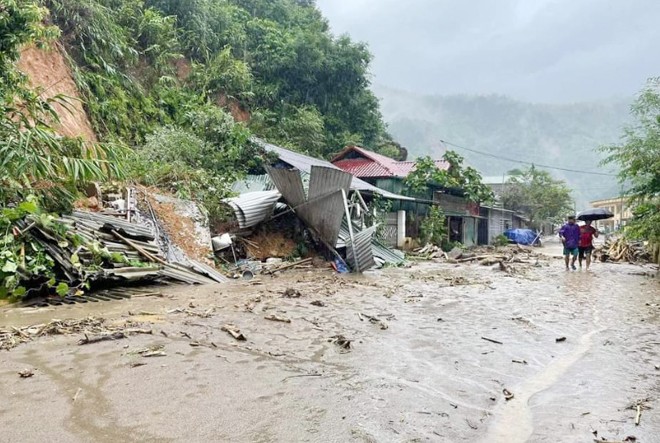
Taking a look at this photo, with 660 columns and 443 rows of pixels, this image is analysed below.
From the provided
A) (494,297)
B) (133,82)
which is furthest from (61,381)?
(133,82)

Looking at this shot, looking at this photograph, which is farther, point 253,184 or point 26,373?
point 253,184

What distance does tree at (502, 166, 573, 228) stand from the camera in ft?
127

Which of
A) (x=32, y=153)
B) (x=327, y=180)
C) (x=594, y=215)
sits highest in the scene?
(x=327, y=180)

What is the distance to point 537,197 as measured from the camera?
38.9 meters

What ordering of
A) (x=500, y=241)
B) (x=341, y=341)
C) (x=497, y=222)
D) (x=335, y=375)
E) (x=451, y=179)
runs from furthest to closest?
(x=497, y=222) < (x=500, y=241) < (x=451, y=179) < (x=341, y=341) < (x=335, y=375)

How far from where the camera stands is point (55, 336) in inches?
184

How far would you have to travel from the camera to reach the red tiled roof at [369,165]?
82.8 feet

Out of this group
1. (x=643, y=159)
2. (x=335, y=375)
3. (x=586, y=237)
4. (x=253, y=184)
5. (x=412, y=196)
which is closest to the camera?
(x=335, y=375)

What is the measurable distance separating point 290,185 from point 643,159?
953 centimetres

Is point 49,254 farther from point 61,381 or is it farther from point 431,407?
point 431,407

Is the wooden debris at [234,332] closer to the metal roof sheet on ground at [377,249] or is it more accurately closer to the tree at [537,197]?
the metal roof sheet on ground at [377,249]

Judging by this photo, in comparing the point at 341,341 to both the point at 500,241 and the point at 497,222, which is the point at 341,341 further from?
the point at 497,222

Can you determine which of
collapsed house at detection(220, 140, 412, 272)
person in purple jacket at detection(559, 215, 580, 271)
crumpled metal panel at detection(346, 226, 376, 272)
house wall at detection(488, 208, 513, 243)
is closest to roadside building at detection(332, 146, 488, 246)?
house wall at detection(488, 208, 513, 243)

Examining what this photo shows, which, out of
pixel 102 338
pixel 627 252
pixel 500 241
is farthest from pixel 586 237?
pixel 500 241
